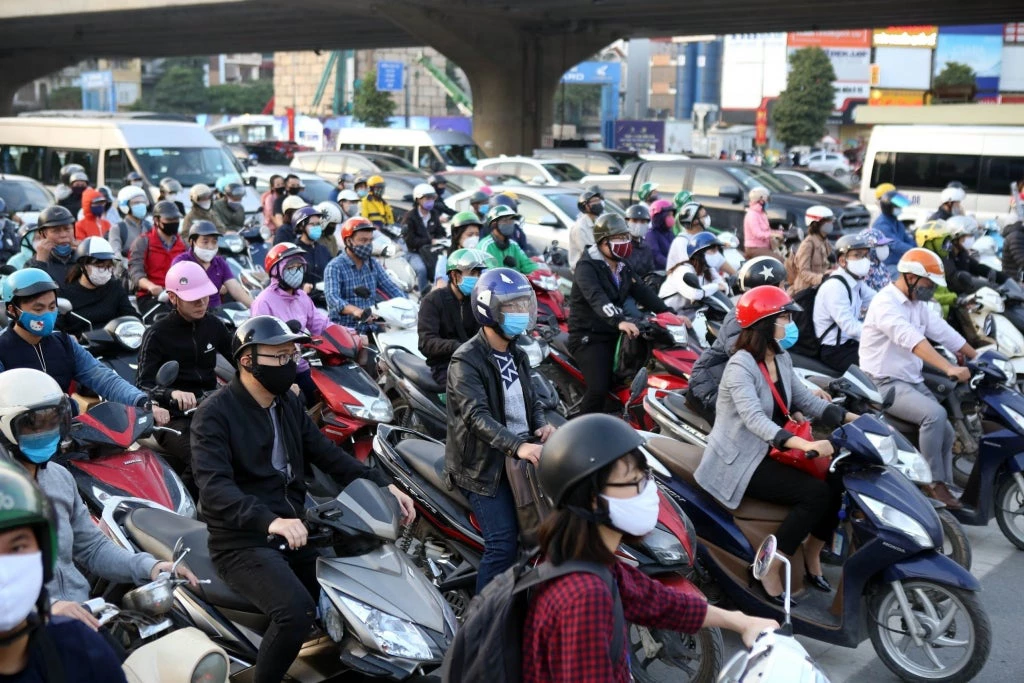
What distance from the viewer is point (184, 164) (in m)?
20.6

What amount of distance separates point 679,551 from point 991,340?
18.1 ft

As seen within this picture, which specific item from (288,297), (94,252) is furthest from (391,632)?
(94,252)

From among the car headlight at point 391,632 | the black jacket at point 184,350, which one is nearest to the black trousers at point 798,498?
the car headlight at point 391,632

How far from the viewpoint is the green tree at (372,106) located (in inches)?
2753

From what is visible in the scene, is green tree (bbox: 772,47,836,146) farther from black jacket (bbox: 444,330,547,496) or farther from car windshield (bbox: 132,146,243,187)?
black jacket (bbox: 444,330,547,496)

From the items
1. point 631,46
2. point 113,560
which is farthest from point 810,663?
point 631,46

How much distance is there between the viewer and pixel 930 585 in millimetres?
5141

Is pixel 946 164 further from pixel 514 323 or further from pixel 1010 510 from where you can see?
pixel 514 323

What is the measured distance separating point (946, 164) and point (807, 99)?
1990 inches

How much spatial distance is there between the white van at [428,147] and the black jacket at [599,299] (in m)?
19.8

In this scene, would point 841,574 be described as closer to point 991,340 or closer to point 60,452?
point 60,452

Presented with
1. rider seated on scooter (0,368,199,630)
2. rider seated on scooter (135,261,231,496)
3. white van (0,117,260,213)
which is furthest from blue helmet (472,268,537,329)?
white van (0,117,260,213)

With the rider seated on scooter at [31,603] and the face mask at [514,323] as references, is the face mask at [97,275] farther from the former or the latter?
the rider seated on scooter at [31,603]

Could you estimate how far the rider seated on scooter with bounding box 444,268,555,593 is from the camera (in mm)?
5246
